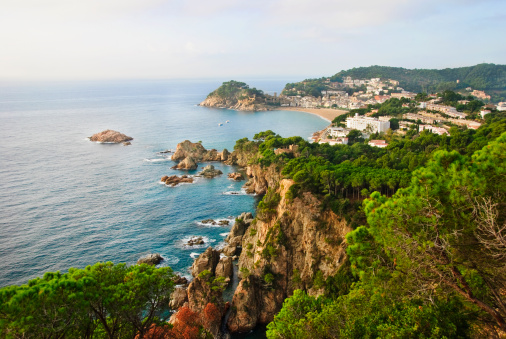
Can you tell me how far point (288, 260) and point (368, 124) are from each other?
161ft

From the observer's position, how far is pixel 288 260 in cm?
2777

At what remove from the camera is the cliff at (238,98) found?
14125 centimetres

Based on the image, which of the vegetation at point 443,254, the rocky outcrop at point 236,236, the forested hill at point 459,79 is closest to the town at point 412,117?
the forested hill at point 459,79

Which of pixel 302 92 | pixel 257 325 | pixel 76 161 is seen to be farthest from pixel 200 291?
pixel 302 92

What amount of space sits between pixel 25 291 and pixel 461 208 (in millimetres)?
13274

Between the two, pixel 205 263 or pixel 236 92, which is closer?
pixel 205 263

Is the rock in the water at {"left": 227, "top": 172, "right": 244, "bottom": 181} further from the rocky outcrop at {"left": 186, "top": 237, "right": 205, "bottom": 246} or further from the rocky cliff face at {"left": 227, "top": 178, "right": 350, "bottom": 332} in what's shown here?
the rocky cliff face at {"left": 227, "top": 178, "right": 350, "bottom": 332}

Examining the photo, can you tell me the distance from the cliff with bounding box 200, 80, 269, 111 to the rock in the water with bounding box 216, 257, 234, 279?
112983mm

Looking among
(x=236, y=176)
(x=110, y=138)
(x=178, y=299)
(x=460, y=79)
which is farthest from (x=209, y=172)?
(x=460, y=79)

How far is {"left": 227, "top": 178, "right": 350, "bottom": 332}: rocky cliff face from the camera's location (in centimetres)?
2528

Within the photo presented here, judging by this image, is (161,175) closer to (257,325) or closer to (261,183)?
(261,183)

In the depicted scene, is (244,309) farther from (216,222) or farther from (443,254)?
(443,254)

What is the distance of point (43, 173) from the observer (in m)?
55.2

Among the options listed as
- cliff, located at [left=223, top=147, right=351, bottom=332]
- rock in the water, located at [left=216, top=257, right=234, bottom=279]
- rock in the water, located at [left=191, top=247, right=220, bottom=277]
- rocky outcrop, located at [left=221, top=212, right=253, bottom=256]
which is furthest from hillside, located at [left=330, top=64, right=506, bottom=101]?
rock in the water, located at [left=191, top=247, right=220, bottom=277]
